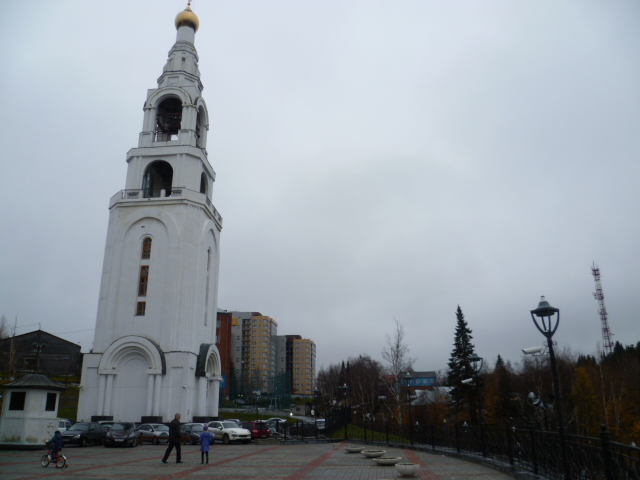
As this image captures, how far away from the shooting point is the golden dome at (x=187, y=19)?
43.2 metres

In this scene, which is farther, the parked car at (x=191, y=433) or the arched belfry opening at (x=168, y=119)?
the arched belfry opening at (x=168, y=119)

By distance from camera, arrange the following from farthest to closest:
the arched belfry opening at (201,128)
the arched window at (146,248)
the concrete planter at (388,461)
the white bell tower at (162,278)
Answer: the arched belfry opening at (201,128), the arched window at (146,248), the white bell tower at (162,278), the concrete planter at (388,461)

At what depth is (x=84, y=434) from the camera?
24.5m

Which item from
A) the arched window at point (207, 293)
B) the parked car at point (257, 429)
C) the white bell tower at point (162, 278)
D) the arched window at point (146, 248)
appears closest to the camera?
the parked car at point (257, 429)

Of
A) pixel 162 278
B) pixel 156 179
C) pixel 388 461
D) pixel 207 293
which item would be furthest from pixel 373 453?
pixel 156 179

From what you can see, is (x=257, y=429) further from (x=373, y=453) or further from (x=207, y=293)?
(x=373, y=453)

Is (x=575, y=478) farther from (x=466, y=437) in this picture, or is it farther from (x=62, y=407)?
(x=62, y=407)

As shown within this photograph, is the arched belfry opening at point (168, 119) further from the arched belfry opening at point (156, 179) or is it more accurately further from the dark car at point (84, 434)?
the dark car at point (84, 434)

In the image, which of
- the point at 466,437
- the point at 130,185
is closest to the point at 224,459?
the point at 466,437

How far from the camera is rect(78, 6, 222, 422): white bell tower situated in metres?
32.3

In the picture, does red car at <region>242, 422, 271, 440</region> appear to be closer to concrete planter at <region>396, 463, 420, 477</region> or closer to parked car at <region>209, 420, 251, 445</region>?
parked car at <region>209, 420, 251, 445</region>

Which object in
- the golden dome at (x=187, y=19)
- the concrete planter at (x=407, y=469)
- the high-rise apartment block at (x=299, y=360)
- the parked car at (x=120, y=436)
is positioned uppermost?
the golden dome at (x=187, y=19)

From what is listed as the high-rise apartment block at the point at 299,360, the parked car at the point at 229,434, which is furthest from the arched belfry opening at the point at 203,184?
the high-rise apartment block at the point at 299,360

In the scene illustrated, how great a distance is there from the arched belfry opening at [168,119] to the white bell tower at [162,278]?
9 centimetres
